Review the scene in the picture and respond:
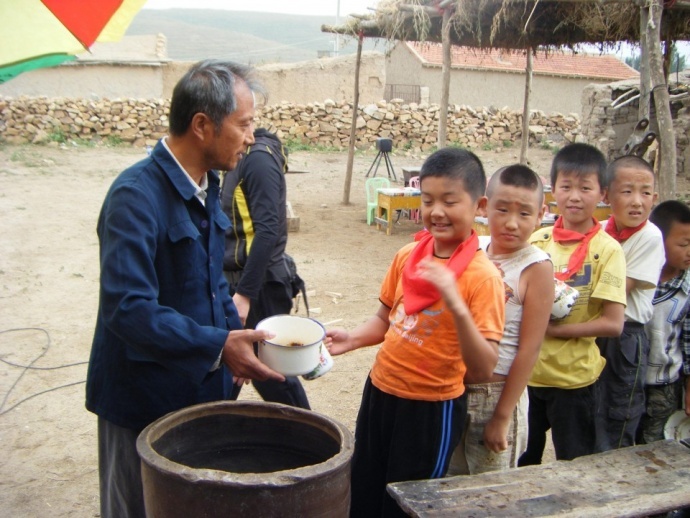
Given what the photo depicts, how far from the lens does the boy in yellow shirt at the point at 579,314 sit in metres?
2.60

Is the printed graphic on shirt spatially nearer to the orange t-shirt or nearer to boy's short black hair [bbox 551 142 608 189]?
the orange t-shirt

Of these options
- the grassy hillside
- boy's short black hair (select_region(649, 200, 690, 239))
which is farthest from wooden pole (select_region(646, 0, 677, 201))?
the grassy hillside

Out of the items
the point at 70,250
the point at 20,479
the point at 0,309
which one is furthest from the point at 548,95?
the point at 20,479

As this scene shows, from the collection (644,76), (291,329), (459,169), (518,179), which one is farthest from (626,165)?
(644,76)

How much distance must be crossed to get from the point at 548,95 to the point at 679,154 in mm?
14223

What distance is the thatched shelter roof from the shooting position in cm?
787

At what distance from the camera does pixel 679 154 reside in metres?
13.6

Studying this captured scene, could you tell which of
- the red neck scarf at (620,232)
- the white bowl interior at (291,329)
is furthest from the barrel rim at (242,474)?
the red neck scarf at (620,232)

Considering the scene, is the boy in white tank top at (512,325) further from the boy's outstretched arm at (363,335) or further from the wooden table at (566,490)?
the boy's outstretched arm at (363,335)

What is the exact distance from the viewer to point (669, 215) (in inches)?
119

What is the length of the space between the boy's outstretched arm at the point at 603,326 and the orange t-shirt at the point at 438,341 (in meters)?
0.59

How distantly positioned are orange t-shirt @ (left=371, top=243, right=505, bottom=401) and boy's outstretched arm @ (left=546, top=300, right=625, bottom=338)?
23.3 inches

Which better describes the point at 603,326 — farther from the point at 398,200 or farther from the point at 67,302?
the point at 398,200

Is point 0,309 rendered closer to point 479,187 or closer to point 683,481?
point 479,187
